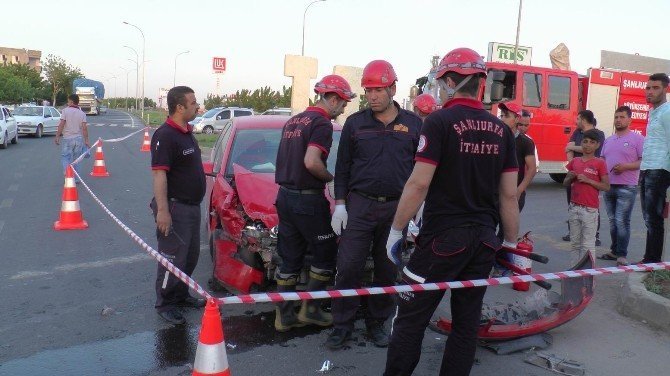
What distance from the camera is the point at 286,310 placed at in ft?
15.4

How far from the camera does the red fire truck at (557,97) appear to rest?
1267 centimetres

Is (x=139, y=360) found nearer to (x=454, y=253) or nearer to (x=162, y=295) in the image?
(x=162, y=295)

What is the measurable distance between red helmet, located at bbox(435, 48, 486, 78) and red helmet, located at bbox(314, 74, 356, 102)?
50.9 inches

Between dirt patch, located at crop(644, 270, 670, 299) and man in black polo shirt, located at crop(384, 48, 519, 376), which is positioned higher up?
man in black polo shirt, located at crop(384, 48, 519, 376)

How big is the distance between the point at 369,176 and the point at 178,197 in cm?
164

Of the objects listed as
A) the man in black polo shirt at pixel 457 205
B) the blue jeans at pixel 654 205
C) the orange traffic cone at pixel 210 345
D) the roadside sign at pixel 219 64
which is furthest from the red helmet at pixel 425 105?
the roadside sign at pixel 219 64

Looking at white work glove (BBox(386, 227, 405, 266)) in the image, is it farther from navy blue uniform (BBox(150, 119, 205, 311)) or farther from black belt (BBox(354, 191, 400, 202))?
navy blue uniform (BBox(150, 119, 205, 311))

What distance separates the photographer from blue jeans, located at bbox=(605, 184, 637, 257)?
702 centimetres

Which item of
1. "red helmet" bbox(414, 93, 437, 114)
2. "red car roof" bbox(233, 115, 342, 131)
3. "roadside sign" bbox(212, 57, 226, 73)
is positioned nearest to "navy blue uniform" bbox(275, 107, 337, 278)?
"red car roof" bbox(233, 115, 342, 131)

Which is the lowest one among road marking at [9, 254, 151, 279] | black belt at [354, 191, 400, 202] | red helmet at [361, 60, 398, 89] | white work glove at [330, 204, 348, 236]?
road marking at [9, 254, 151, 279]

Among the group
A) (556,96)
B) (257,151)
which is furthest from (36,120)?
(257,151)

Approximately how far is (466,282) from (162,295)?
9.15ft

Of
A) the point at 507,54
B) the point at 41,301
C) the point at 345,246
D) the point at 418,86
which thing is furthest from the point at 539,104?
the point at 41,301

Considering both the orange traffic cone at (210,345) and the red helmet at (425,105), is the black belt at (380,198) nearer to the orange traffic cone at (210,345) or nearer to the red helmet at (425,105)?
the orange traffic cone at (210,345)
